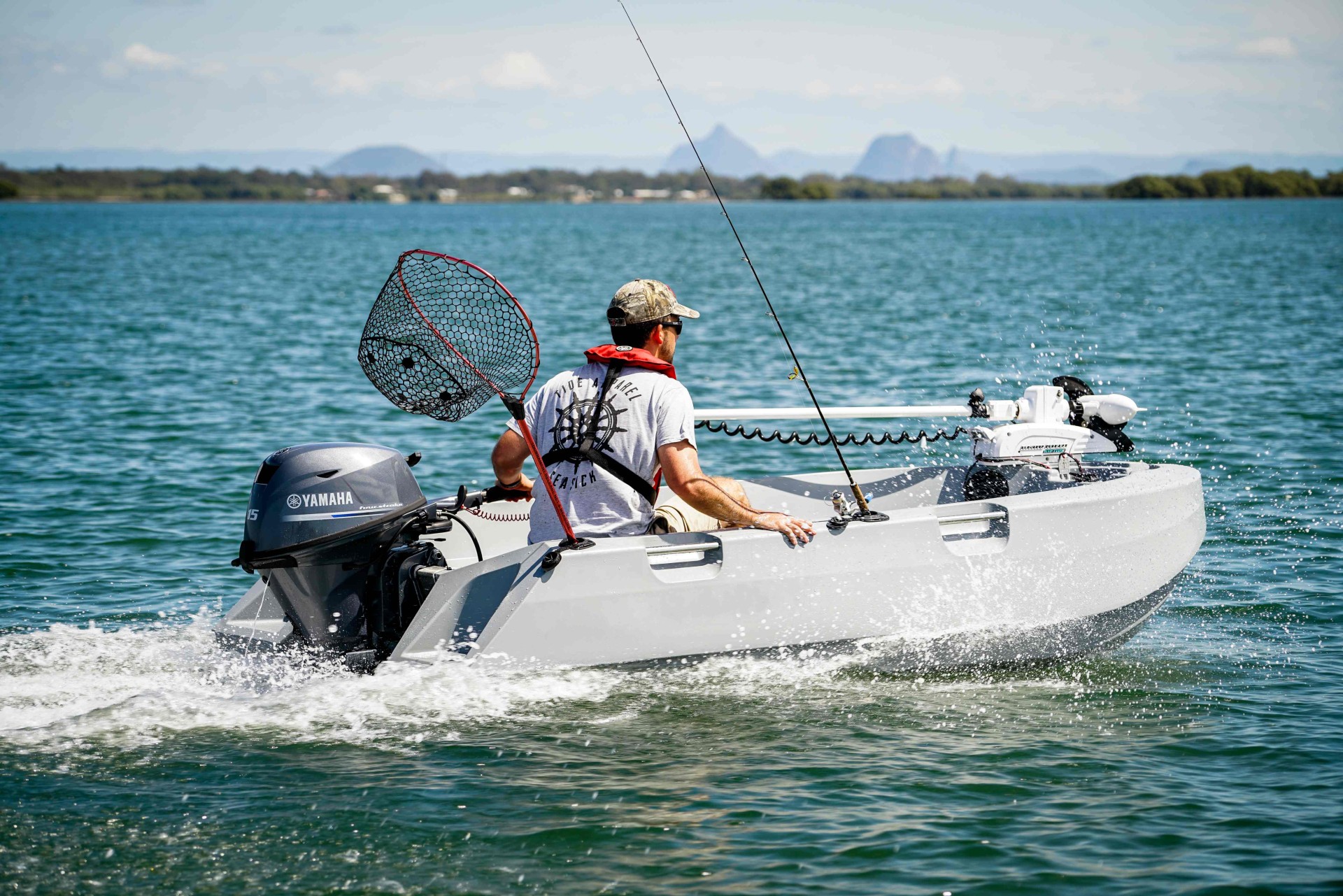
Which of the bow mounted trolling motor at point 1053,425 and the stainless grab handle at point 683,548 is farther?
the bow mounted trolling motor at point 1053,425

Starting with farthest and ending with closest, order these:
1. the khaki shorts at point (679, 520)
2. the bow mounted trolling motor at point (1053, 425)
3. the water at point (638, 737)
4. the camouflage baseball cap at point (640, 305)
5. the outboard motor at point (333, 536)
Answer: the bow mounted trolling motor at point (1053, 425), the khaki shorts at point (679, 520), the camouflage baseball cap at point (640, 305), the outboard motor at point (333, 536), the water at point (638, 737)

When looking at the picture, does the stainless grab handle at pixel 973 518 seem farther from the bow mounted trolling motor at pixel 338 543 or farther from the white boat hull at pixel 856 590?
the bow mounted trolling motor at pixel 338 543

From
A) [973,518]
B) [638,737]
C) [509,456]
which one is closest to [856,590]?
[973,518]

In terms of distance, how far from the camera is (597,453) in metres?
5.30

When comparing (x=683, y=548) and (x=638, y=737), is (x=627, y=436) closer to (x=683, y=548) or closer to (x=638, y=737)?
(x=683, y=548)

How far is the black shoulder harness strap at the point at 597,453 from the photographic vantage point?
528 cm

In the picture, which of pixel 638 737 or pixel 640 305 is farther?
pixel 640 305

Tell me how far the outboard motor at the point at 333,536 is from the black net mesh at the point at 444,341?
313 millimetres

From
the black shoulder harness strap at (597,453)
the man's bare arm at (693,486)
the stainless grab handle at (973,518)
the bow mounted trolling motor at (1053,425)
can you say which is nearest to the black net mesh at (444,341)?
the black shoulder harness strap at (597,453)

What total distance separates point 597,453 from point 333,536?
1070 millimetres

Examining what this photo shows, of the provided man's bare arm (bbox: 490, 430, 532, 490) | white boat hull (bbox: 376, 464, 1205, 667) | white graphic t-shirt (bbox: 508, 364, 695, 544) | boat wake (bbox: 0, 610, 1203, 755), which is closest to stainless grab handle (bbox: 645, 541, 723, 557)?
white boat hull (bbox: 376, 464, 1205, 667)

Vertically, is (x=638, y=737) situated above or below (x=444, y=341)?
below

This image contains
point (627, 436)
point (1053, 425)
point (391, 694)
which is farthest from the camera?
point (1053, 425)

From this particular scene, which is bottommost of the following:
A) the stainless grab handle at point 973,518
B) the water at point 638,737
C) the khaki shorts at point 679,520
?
the water at point 638,737
